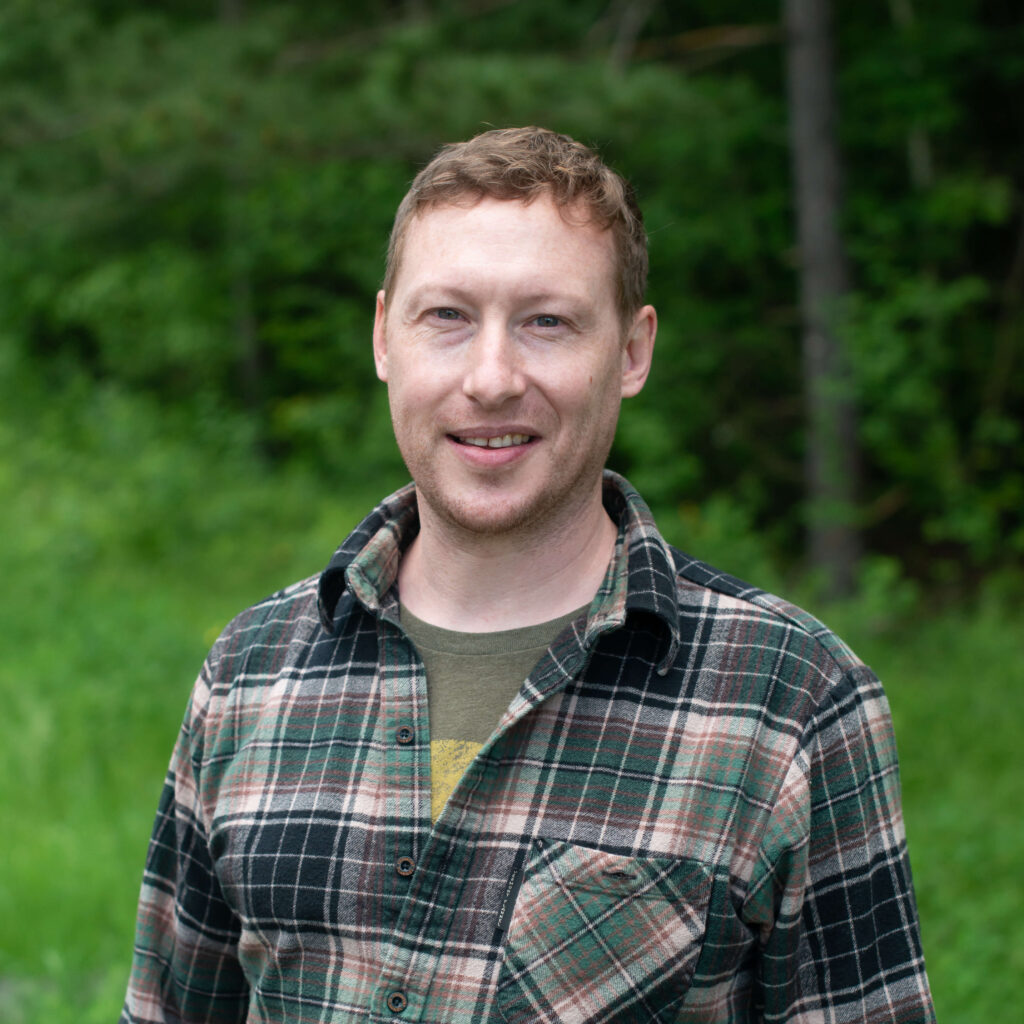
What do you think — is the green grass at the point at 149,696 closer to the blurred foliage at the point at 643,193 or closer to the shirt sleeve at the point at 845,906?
the blurred foliage at the point at 643,193

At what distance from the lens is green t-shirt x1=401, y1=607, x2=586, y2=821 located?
1719 millimetres

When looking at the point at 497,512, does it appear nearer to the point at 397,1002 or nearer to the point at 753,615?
the point at 753,615

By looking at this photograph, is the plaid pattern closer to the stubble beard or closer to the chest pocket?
the chest pocket

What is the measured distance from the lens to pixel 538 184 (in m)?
1.74

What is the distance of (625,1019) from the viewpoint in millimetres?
1577

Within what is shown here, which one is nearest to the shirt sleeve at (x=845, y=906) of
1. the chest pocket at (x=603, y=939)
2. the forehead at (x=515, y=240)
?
the chest pocket at (x=603, y=939)

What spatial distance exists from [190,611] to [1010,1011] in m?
5.05

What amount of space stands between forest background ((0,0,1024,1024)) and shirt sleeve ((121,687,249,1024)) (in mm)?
2757

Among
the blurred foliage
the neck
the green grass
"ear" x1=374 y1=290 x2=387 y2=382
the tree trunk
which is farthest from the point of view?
the blurred foliage

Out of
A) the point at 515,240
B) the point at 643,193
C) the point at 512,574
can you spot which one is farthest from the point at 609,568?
the point at 643,193

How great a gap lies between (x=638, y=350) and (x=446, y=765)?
28.9 inches

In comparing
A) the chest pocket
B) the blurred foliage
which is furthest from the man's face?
the blurred foliage

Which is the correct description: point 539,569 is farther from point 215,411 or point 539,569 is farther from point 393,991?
point 215,411

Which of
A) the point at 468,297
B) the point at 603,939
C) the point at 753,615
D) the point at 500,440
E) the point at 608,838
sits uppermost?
the point at 468,297
